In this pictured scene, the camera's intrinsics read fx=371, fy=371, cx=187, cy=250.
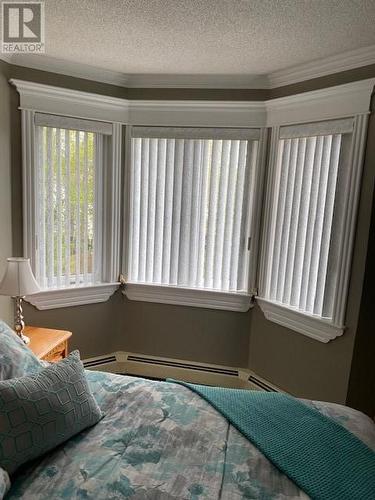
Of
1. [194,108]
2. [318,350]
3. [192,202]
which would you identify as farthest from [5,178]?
[318,350]

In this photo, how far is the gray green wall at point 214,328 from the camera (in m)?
2.42

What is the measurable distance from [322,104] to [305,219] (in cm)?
78

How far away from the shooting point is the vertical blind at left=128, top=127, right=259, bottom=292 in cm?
294

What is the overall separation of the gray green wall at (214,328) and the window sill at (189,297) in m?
0.06

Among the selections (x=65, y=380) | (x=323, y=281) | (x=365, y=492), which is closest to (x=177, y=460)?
(x=65, y=380)

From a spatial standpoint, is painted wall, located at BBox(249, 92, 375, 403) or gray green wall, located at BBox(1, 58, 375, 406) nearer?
painted wall, located at BBox(249, 92, 375, 403)

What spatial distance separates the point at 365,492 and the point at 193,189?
2254mm

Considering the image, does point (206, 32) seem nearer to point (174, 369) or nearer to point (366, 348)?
point (366, 348)

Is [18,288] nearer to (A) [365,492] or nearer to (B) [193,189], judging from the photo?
(B) [193,189]

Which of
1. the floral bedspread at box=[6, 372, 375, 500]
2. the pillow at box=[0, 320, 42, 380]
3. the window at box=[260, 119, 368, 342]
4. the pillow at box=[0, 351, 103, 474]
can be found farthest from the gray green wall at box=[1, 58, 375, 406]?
the pillow at box=[0, 351, 103, 474]

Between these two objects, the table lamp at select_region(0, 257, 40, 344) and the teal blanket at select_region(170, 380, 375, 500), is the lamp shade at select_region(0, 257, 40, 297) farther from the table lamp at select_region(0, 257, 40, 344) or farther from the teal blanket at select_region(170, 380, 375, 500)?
the teal blanket at select_region(170, 380, 375, 500)

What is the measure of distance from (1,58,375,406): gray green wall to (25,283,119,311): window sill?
0.20 ft

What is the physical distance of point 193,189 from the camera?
3008mm

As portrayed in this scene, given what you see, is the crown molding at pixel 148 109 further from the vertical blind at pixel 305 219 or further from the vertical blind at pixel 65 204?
the vertical blind at pixel 305 219
